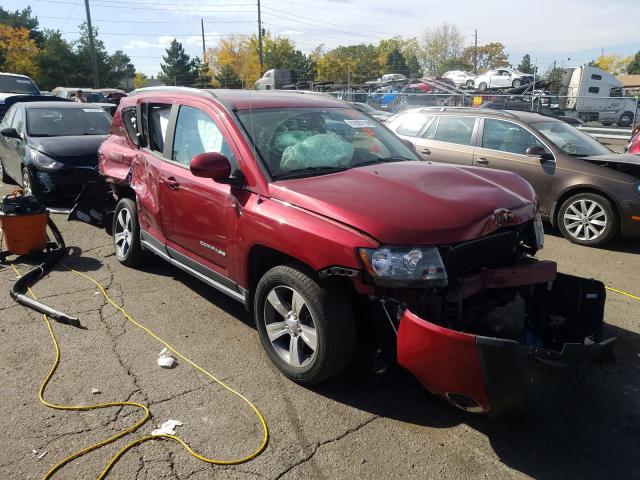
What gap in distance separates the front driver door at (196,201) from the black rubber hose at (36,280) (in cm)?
102

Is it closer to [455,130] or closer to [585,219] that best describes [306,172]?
[585,219]

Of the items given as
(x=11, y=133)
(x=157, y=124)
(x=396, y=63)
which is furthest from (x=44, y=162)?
(x=396, y=63)

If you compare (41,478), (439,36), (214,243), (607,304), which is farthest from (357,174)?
(439,36)

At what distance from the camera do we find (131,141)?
209 inches

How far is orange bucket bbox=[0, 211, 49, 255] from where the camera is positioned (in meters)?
5.53

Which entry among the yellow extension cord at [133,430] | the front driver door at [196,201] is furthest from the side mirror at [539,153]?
the yellow extension cord at [133,430]

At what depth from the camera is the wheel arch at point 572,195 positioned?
6.33 m

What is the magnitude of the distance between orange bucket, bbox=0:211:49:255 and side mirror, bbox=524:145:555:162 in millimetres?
6105

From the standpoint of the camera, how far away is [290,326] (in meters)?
3.27

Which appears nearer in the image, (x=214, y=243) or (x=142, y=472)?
(x=142, y=472)

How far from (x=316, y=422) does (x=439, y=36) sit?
9432 centimetres

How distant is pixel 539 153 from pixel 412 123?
2374mm

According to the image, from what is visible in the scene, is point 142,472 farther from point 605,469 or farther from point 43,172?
point 43,172

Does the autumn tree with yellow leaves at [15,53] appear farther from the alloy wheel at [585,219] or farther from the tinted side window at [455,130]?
the alloy wheel at [585,219]
